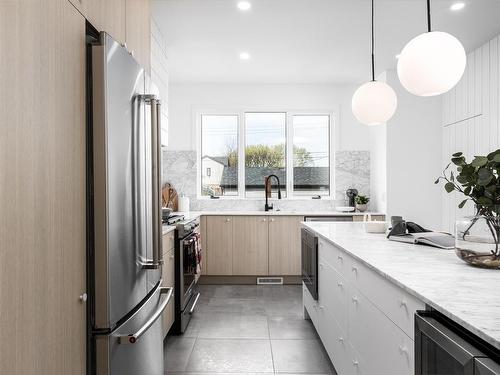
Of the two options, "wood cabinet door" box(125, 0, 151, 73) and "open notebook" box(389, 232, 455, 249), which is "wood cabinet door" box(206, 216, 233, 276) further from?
"wood cabinet door" box(125, 0, 151, 73)

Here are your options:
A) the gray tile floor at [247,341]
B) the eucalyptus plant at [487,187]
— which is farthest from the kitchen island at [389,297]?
the gray tile floor at [247,341]

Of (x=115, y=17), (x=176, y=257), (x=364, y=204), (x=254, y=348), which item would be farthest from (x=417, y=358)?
(x=364, y=204)

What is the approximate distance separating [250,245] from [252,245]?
26 mm

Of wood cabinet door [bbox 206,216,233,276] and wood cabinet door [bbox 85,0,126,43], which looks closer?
wood cabinet door [bbox 85,0,126,43]

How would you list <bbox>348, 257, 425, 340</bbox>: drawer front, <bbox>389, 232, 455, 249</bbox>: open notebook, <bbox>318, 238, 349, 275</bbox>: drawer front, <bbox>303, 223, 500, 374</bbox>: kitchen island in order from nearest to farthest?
<bbox>303, 223, 500, 374</bbox>: kitchen island, <bbox>348, 257, 425, 340</bbox>: drawer front, <bbox>389, 232, 455, 249</bbox>: open notebook, <bbox>318, 238, 349, 275</bbox>: drawer front

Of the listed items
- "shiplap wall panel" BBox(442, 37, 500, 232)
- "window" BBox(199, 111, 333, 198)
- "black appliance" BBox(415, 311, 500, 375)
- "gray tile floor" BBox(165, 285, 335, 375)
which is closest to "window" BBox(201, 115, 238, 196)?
"window" BBox(199, 111, 333, 198)

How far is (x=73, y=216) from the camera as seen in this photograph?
4.28ft

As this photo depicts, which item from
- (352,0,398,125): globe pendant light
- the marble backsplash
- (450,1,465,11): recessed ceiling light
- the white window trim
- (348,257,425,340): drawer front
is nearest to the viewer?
(348,257,425,340): drawer front

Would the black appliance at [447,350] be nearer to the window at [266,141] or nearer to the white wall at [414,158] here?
the white wall at [414,158]

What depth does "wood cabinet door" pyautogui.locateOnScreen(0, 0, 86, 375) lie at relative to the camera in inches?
37.8

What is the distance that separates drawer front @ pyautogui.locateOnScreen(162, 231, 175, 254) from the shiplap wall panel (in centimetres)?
279

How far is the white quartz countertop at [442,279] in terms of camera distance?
0.99m

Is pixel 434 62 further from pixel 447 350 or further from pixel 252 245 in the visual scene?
pixel 252 245

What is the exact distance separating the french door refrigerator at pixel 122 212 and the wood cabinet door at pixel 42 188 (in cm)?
6
